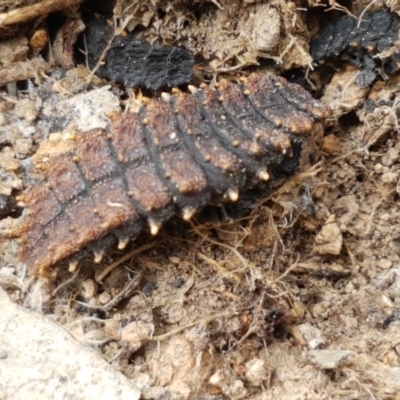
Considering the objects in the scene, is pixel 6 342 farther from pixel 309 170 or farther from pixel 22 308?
pixel 309 170

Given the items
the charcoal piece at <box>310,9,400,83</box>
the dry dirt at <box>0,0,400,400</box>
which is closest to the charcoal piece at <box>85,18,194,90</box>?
the dry dirt at <box>0,0,400,400</box>

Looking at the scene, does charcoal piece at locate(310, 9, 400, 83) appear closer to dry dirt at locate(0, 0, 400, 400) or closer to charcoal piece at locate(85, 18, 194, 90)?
dry dirt at locate(0, 0, 400, 400)

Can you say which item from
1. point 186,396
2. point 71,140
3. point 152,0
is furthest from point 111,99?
point 186,396

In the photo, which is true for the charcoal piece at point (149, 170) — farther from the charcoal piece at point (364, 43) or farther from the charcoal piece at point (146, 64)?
the charcoal piece at point (364, 43)

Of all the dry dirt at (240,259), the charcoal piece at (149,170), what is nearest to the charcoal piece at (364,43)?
the dry dirt at (240,259)

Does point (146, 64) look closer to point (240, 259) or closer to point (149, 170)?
point (149, 170)

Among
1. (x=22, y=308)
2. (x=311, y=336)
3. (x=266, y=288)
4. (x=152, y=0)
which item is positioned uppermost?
(x=152, y=0)
